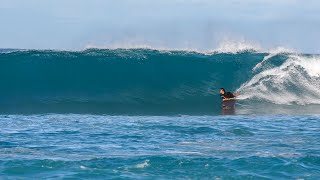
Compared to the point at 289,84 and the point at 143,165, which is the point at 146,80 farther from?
the point at 143,165

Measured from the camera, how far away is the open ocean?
9.55 metres

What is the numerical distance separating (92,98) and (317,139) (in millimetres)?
13838

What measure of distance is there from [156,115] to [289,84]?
7.82 metres

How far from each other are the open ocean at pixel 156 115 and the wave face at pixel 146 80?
45 mm

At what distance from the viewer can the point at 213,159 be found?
33.0 ft

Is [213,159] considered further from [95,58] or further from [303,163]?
[95,58]

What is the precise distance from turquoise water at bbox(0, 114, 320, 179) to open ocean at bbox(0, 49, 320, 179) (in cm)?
2

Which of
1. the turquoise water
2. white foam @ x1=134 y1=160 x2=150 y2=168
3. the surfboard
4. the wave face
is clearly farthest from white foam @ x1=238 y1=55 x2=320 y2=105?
white foam @ x1=134 y1=160 x2=150 y2=168

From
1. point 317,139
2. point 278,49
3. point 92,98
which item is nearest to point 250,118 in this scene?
point 317,139

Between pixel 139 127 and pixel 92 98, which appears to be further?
pixel 92 98

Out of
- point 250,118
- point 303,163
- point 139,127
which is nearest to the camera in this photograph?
point 303,163

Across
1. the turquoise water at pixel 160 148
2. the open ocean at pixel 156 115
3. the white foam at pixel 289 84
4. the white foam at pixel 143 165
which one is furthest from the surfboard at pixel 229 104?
the white foam at pixel 143 165

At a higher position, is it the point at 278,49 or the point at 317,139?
the point at 278,49

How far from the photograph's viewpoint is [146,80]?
90.4 feet
